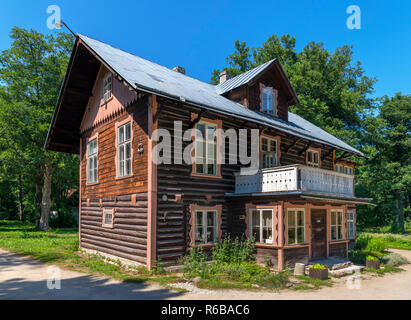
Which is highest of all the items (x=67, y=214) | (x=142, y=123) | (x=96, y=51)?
(x=96, y=51)

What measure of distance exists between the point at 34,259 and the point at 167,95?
1014cm

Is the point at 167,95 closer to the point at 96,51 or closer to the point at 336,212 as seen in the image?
the point at 96,51

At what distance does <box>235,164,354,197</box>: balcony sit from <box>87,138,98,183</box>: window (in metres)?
7.59

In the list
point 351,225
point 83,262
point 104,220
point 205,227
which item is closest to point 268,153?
point 205,227

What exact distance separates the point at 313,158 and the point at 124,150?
37.7ft

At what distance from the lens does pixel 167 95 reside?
36.9 ft

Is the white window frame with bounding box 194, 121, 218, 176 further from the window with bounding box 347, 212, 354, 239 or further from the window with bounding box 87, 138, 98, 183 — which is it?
the window with bounding box 347, 212, 354, 239

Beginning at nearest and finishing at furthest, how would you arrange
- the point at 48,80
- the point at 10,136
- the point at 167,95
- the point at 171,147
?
the point at 167,95, the point at 171,147, the point at 10,136, the point at 48,80

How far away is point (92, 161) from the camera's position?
56.1 feet

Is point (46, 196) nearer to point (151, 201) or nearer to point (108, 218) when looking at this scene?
point (108, 218)

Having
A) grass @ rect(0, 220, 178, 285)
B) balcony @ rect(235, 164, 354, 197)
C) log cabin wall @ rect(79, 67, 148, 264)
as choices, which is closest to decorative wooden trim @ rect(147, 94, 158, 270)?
log cabin wall @ rect(79, 67, 148, 264)

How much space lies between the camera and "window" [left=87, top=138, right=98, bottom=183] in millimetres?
16781
